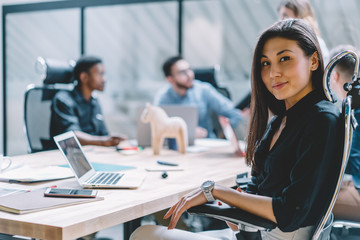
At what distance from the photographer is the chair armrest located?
112 centimetres

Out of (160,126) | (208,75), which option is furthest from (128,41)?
(160,126)

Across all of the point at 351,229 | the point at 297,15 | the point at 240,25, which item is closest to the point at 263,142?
the point at 351,229

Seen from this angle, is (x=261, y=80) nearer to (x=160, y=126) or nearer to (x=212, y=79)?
(x=160, y=126)

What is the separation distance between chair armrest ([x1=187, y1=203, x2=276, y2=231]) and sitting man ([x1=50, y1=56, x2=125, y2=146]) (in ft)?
5.78

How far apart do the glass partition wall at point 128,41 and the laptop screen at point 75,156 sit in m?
3.08

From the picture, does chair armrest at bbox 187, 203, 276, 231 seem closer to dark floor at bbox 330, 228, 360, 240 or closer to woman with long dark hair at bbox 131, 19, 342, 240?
woman with long dark hair at bbox 131, 19, 342, 240

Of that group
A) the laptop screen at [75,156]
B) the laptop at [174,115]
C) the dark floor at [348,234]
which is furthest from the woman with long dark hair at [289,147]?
the laptop at [174,115]

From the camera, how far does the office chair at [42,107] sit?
2.77 metres

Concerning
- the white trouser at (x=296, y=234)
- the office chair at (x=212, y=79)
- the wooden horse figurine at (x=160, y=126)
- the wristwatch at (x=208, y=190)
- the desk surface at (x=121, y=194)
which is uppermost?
the office chair at (x=212, y=79)

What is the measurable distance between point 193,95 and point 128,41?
248 centimetres

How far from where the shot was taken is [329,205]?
107 centimetres

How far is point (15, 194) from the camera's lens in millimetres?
1306

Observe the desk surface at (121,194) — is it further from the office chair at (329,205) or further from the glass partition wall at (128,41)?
the glass partition wall at (128,41)

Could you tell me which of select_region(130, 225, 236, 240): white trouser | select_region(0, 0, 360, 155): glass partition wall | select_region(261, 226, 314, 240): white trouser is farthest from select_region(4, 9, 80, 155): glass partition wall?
select_region(261, 226, 314, 240): white trouser
